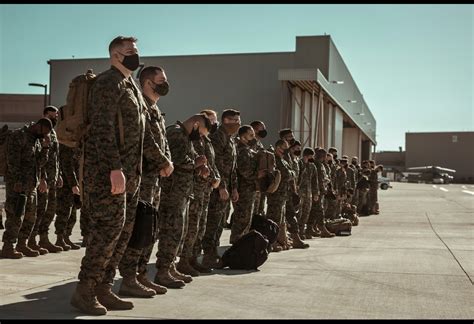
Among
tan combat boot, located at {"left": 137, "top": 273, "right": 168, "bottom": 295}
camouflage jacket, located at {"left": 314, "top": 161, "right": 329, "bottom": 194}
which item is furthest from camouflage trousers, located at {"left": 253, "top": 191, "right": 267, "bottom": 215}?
tan combat boot, located at {"left": 137, "top": 273, "right": 168, "bottom": 295}

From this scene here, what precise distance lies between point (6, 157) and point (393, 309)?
5338 mm

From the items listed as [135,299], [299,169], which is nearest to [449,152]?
[299,169]

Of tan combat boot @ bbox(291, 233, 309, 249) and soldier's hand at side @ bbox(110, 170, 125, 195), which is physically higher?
soldier's hand at side @ bbox(110, 170, 125, 195)

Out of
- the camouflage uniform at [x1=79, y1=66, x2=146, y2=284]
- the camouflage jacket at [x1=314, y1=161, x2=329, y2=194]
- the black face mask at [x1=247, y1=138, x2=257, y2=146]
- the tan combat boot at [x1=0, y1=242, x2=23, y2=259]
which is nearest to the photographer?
the camouflage uniform at [x1=79, y1=66, x2=146, y2=284]

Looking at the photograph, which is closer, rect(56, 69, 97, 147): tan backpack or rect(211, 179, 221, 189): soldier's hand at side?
rect(56, 69, 97, 147): tan backpack

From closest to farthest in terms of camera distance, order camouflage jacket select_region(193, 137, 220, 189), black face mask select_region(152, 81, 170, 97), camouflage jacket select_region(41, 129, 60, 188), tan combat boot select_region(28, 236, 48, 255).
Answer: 1. black face mask select_region(152, 81, 170, 97)
2. camouflage jacket select_region(193, 137, 220, 189)
3. camouflage jacket select_region(41, 129, 60, 188)
4. tan combat boot select_region(28, 236, 48, 255)

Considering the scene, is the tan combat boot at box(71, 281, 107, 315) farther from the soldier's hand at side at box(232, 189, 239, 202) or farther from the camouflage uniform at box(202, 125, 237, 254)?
the soldier's hand at side at box(232, 189, 239, 202)

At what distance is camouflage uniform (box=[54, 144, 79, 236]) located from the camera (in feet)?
31.1

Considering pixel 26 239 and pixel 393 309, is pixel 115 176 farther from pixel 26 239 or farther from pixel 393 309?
pixel 26 239

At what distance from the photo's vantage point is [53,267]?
7.99m

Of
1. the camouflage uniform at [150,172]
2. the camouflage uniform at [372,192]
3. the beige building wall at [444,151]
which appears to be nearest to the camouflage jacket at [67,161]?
the camouflage uniform at [150,172]

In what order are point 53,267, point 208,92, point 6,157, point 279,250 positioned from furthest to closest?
1. point 208,92
2. point 279,250
3. point 6,157
4. point 53,267

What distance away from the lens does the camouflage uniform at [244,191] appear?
9148mm

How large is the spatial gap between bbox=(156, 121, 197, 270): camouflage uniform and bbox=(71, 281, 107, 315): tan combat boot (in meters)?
1.57
